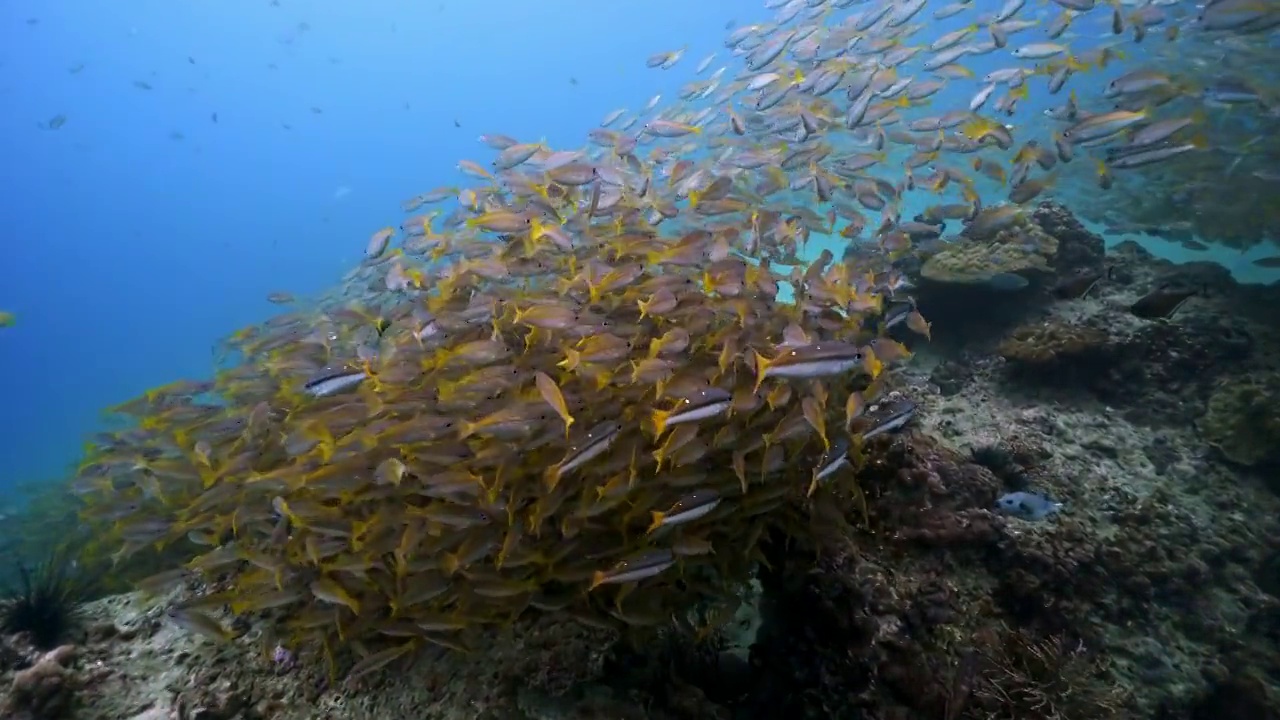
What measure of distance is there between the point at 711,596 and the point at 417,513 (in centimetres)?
204

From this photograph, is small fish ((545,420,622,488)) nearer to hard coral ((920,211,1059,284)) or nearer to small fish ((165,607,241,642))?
small fish ((165,607,241,642))

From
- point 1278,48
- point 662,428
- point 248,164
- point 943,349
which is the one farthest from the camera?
point 248,164

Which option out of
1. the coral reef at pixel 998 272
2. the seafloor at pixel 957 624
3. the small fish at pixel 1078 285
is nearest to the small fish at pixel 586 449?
the seafloor at pixel 957 624

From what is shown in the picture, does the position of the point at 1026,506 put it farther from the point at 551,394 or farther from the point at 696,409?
the point at 551,394

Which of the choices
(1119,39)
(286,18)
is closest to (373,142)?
(286,18)

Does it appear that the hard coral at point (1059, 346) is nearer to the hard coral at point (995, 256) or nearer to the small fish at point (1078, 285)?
the small fish at point (1078, 285)

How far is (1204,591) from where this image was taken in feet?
18.3

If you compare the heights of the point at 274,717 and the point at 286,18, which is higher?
the point at 286,18

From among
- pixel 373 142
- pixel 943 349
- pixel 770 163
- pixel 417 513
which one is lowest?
pixel 943 349

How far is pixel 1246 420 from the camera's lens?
6523mm

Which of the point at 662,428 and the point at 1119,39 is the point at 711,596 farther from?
the point at 1119,39

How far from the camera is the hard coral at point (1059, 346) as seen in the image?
24.1ft

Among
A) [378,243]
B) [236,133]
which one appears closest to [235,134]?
[236,133]

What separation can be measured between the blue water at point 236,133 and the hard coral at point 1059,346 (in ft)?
266
